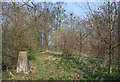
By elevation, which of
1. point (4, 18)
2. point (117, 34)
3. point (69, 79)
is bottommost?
point (69, 79)

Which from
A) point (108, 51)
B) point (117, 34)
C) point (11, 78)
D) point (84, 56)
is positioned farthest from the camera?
point (84, 56)

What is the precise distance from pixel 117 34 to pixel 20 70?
5975 millimetres

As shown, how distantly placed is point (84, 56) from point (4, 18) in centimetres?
792

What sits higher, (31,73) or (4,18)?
(4,18)

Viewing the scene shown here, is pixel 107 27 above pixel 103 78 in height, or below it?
above

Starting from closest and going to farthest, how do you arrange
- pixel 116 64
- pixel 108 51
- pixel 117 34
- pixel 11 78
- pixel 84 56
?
pixel 11 78 < pixel 117 34 < pixel 108 51 < pixel 116 64 < pixel 84 56

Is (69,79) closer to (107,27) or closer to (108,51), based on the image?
(108,51)

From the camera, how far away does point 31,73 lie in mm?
7738

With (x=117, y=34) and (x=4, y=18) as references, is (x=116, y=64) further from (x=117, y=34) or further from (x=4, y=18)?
(x=4, y=18)

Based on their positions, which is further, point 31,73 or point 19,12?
point 19,12

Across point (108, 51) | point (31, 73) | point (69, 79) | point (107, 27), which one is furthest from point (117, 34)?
point (31, 73)

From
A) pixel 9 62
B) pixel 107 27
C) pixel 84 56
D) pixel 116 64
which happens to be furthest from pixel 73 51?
pixel 9 62

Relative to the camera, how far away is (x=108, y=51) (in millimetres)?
7852

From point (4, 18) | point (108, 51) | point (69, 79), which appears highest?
point (4, 18)
